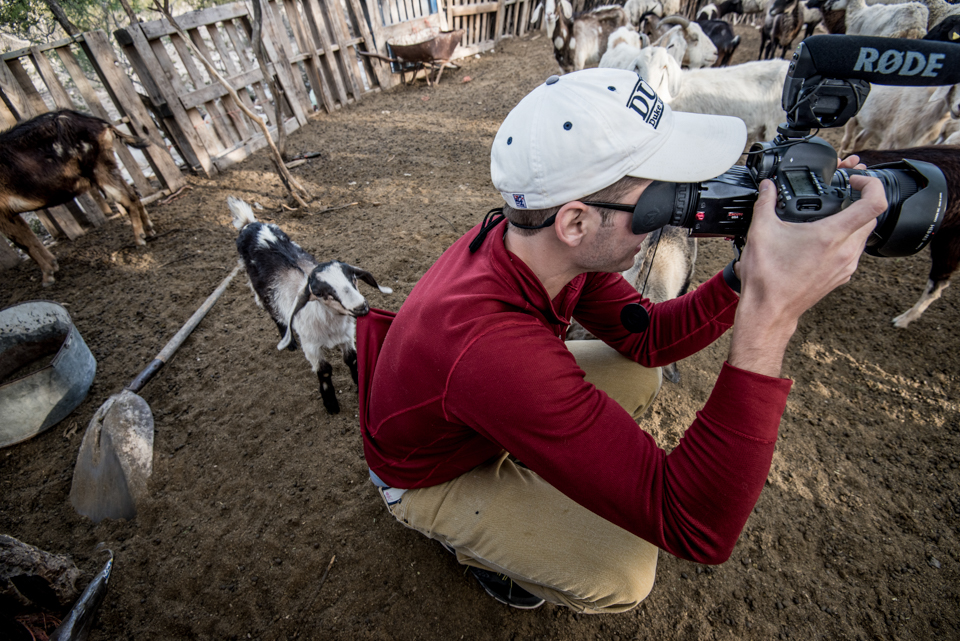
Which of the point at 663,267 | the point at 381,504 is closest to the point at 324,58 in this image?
the point at 663,267

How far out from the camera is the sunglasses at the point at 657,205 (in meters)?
1.11

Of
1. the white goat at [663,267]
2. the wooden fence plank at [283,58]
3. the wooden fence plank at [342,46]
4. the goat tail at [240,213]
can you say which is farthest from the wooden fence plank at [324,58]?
the white goat at [663,267]

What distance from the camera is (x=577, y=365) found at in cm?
116

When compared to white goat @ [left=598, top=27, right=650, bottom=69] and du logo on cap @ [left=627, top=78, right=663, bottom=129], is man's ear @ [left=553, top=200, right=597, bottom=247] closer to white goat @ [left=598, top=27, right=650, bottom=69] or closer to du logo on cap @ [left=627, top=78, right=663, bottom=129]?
du logo on cap @ [left=627, top=78, right=663, bottom=129]

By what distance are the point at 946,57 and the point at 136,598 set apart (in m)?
3.57

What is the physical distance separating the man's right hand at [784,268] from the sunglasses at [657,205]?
180 millimetres

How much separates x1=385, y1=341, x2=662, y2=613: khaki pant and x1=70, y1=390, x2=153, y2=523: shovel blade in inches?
73.5

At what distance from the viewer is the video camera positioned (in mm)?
1000

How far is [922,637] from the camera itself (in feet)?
5.61

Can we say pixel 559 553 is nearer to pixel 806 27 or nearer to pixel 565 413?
pixel 565 413

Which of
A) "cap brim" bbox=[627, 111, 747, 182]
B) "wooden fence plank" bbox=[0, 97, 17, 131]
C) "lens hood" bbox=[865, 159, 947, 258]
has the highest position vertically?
"wooden fence plank" bbox=[0, 97, 17, 131]

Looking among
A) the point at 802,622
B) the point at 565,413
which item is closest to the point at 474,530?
the point at 565,413

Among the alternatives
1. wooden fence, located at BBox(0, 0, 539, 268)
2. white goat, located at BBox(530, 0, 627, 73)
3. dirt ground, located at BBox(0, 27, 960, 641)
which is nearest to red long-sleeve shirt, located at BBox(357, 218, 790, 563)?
dirt ground, located at BBox(0, 27, 960, 641)

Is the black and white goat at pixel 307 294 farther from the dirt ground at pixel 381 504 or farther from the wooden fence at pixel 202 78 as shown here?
the wooden fence at pixel 202 78
